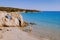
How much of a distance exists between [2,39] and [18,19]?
7704 mm

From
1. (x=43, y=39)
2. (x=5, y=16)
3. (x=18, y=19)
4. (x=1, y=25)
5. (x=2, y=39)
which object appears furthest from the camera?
(x=18, y=19)

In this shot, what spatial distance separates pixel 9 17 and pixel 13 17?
524 millimetres

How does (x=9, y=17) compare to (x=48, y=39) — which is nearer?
(x=48, y=39)

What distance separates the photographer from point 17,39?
9188mm

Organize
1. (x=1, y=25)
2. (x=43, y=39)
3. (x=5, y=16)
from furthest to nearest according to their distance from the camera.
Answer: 1. (x=5, y=16)
2. (x=1, y=25)
3. (x=43, y=39)

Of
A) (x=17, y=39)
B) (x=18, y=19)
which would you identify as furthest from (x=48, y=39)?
(x=18, y=19)

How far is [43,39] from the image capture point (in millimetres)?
9820

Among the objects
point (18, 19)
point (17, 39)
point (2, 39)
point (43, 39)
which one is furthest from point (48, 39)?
point (18, 19)

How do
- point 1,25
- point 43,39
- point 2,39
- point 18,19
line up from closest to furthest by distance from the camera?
point 2,39, point 43,39, point 1,25, point 18,19

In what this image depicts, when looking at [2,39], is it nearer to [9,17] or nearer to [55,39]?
[55,39]

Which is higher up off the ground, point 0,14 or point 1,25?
point 0,14

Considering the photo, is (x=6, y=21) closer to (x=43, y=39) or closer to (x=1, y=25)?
(x=1, y=25)

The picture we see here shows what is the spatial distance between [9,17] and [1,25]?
149 centimetres

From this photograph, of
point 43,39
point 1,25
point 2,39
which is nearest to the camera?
point 2,39
